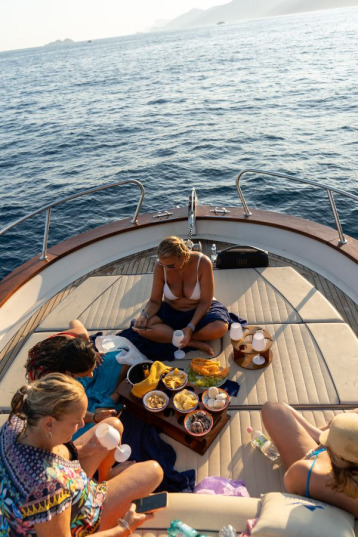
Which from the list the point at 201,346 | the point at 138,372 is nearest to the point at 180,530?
the point at 138,372

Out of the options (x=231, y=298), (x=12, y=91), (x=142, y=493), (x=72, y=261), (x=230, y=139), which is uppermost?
(x=12, y=91)

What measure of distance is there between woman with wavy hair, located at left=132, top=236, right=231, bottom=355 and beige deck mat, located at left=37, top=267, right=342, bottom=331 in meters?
0.48

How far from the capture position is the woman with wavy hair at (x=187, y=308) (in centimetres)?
406

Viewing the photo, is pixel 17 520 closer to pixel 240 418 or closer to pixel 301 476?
pixel 301 476

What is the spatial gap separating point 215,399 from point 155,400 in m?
0.49

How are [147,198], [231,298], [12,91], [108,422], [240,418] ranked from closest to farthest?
[108,422] → [240,418] → [231,298] → [147,198] → [12,91]

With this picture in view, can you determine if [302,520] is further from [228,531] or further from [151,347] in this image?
[151,347]

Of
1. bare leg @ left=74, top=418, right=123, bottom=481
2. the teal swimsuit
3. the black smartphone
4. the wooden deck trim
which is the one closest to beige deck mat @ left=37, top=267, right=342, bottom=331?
the wooden deck trim

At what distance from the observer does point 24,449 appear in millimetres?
1941

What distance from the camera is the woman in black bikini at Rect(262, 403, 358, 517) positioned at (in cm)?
198

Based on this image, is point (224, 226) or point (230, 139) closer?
point (224, 226)

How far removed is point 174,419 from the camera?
10.4ft

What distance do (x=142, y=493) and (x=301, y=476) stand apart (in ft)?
3.28

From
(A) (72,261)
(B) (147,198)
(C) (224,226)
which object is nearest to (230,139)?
(B) (147,198)
